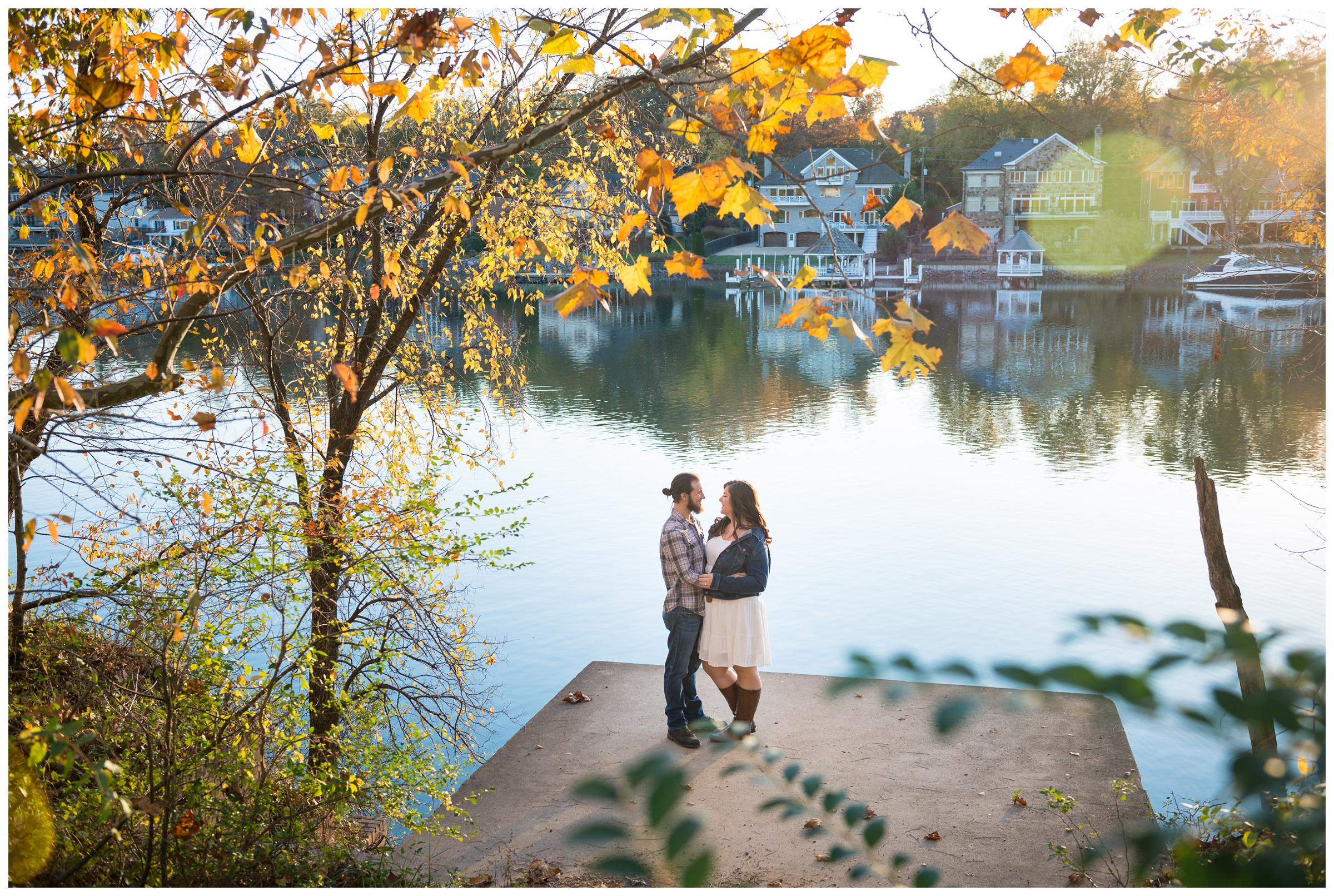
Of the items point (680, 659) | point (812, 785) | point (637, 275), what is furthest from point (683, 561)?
point (812, 785)

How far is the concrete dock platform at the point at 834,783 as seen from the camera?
194 inches

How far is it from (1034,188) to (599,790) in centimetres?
6717

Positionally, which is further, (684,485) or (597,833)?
(684,485)

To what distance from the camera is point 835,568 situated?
13273 mm

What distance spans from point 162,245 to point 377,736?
3480mm

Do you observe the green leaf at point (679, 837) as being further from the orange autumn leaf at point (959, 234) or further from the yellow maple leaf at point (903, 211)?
the yellow maple leaf at point (903, 211)

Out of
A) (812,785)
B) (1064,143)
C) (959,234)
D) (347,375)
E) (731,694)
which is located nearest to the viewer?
(812,785)

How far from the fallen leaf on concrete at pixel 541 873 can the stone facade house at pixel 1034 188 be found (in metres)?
60.4

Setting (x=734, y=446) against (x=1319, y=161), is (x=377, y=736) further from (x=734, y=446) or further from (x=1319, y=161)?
→ (x=734, y=446)

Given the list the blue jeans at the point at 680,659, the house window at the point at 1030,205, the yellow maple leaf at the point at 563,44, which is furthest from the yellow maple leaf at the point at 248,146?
the house window at the point at 1030,205

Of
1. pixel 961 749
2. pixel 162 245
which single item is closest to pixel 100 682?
pixel 162 245

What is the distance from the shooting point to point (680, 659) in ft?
20.4

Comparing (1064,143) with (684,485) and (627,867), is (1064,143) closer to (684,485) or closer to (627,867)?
(684,485)

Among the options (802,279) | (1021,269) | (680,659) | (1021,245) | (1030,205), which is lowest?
(680,659)
